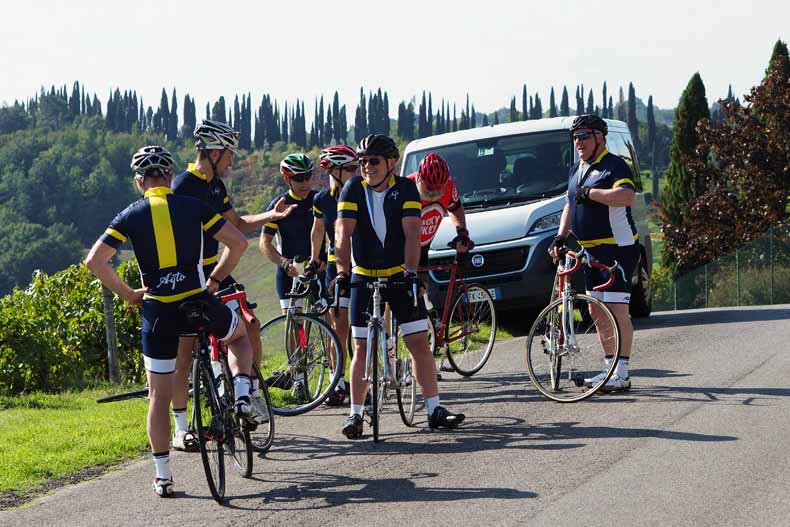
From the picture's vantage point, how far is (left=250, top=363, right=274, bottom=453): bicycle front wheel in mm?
7207

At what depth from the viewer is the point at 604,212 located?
899 cm

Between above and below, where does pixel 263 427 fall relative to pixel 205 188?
below

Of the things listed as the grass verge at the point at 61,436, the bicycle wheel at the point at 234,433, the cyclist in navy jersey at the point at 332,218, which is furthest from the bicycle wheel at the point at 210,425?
the cyclist in navy jersey at the point at 332,218

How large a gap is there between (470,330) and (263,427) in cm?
343

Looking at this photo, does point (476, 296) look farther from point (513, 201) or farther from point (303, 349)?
point (513, 201)

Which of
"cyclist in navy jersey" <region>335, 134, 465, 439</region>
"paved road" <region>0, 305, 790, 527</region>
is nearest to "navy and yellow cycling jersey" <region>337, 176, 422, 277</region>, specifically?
"cyclist in navy jersey" <region>335, 134, 465, 439</region>

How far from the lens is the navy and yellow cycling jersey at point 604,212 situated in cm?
891

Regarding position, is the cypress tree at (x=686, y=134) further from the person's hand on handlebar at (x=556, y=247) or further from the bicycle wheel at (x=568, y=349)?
the bicycle wheel at (x=568, y=349)

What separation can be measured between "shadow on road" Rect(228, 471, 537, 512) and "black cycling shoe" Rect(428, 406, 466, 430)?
1191mm

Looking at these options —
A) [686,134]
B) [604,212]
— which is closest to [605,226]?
[604,212]

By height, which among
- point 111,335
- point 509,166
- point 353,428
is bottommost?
point 353,428

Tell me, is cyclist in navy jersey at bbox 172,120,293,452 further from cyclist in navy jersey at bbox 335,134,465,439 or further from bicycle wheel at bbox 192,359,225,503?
bicycle wheel at bbox 192,359,225,503

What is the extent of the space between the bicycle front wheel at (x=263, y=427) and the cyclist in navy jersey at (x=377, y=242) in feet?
1.79

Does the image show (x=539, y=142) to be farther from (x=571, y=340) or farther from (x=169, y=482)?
(x=169, y=482)
